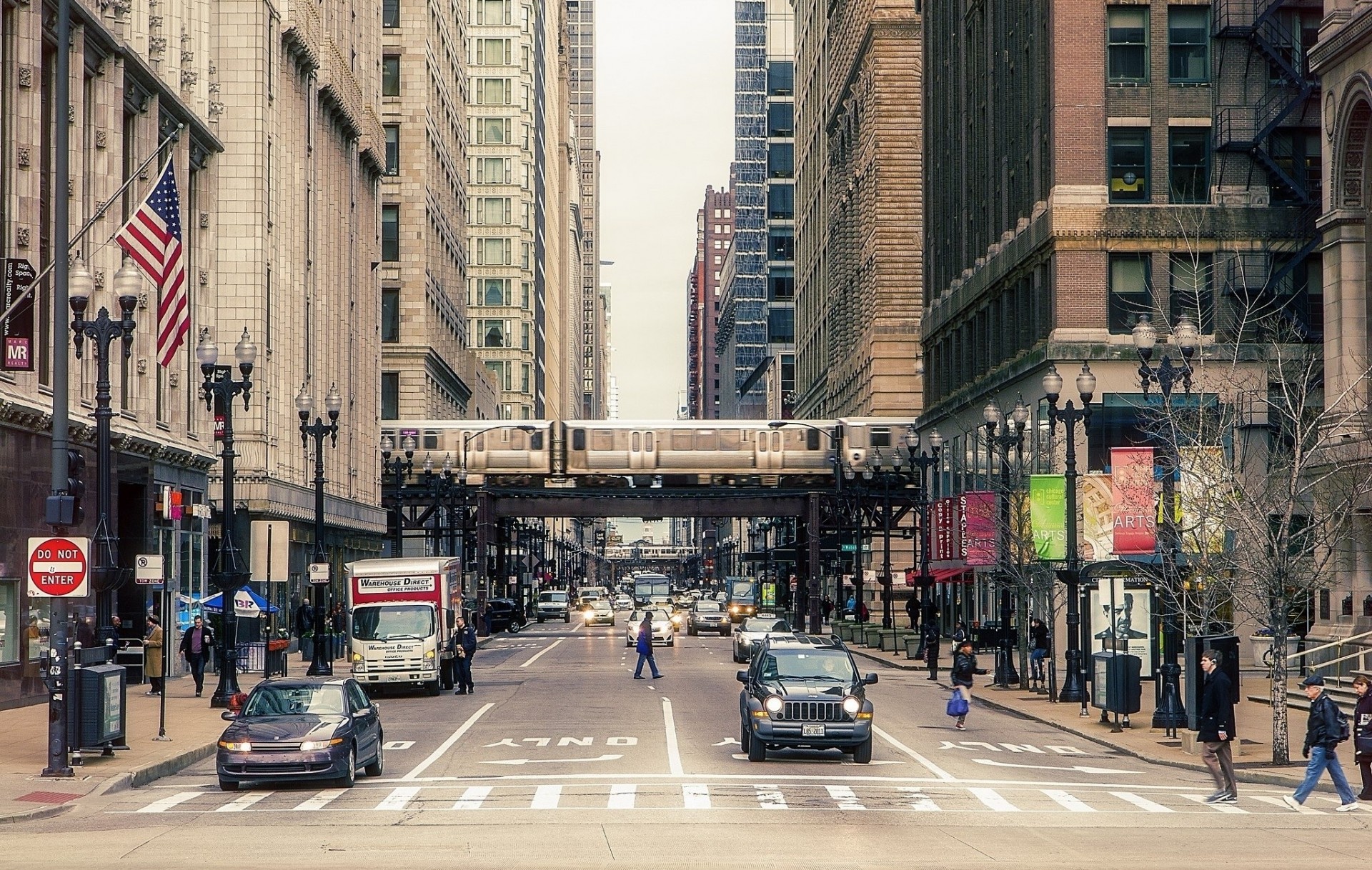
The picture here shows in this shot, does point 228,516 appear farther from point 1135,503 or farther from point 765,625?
point 765,625

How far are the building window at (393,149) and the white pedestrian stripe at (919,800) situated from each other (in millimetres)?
81817

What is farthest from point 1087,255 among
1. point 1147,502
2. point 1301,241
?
point 1147,502

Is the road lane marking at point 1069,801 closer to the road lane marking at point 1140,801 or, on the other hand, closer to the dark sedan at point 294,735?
the road lane marking at point 1140,801

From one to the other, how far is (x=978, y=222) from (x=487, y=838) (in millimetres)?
58268

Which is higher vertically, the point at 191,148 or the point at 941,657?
the point at 191,148

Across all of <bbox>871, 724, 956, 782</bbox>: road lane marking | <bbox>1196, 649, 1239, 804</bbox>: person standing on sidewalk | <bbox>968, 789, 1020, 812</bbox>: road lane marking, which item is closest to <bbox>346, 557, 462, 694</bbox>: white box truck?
<bbox>871, 724, 956, 782</bbox>: road lane marking

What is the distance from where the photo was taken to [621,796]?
78.1ft

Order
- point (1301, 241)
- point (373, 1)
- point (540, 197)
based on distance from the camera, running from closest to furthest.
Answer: point (1301, 241)
point (373, 1)
point (540, 197)

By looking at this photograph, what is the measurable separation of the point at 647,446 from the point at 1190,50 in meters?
39.4

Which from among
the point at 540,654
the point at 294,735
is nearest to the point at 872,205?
the point at 540,654

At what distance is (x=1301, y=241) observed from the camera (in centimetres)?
5866

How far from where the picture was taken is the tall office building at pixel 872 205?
9525 centimetres

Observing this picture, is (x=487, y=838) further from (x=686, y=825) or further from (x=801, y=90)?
(x=801, y=90)

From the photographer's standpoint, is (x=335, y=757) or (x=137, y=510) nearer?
(x=335, y=757)
